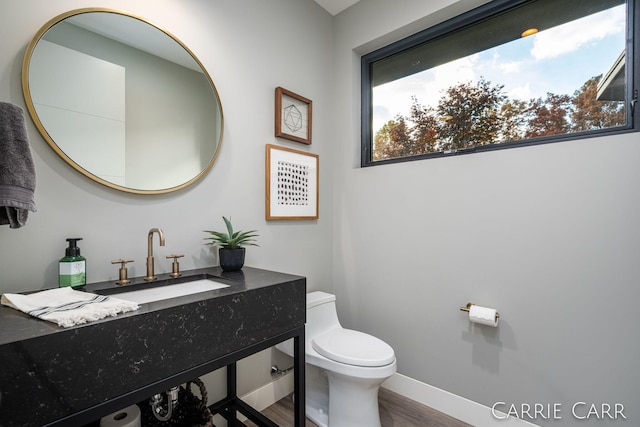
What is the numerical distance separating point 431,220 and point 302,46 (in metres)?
1.45

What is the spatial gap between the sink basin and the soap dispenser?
0.12m

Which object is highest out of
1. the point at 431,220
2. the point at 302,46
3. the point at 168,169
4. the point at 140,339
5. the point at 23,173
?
the point at 302,46

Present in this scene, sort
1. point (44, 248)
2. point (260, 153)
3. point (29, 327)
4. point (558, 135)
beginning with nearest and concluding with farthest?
point (29, 327) → point (44, 248) → point (558, 135) → point (260, 153)

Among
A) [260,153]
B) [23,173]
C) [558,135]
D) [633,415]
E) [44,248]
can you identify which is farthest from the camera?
[260,153]

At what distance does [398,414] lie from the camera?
1.71 m

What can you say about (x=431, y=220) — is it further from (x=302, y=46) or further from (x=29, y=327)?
(x=29, y=327)

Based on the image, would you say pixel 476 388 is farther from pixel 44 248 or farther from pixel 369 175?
pixel 44 248

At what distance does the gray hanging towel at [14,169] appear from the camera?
0.78 m

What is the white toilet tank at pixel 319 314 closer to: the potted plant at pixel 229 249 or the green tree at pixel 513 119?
the potted plant at pixel 229 249

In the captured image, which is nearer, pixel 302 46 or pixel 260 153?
pixel 260 153

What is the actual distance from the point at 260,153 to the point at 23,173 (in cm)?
107

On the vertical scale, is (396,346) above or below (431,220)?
below

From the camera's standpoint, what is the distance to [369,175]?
6.83 feet

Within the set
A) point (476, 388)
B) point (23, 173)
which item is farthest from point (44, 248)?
point (476, 388)
